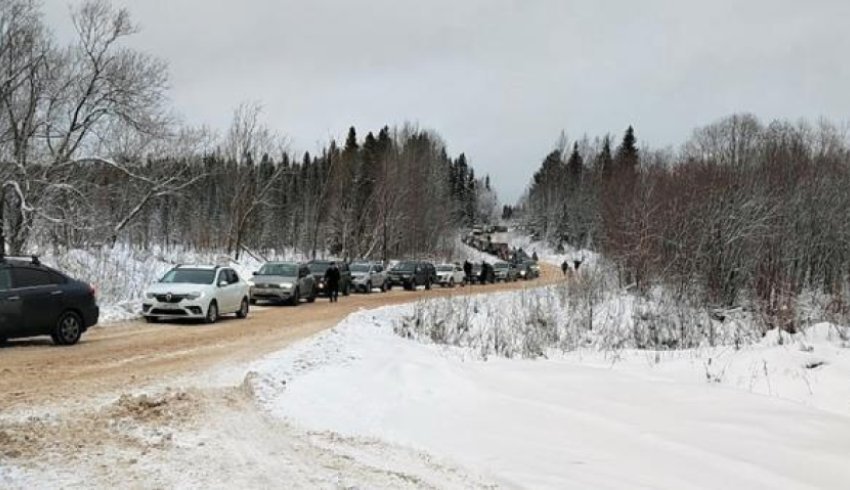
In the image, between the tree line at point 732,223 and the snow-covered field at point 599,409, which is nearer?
the snow-covered field at point 599,409

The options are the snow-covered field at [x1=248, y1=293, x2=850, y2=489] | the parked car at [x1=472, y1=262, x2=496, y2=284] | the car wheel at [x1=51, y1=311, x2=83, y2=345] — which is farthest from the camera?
the parked car at [x1=472, y1=262, x2=496, y2=284]

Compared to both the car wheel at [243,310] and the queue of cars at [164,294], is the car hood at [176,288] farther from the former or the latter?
the car wheel at [243,310]

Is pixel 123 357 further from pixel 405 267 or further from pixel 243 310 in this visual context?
pixel 405 267

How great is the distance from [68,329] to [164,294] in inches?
222

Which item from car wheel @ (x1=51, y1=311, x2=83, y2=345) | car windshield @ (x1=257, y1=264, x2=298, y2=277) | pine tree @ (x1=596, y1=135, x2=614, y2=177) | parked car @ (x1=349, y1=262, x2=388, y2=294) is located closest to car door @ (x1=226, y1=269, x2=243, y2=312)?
car windshield @ (x1=257, y1=264, x2=298, y2=277)

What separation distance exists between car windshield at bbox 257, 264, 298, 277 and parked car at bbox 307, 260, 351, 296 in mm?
4200

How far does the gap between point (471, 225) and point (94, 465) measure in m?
142

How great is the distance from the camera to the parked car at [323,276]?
36750mm

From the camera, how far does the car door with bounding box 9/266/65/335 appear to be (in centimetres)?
1466

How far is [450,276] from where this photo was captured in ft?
185

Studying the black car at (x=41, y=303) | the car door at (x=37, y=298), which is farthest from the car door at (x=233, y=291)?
the car door at (x=37, y=298)

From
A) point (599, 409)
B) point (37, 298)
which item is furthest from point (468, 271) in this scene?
point (599, 409)

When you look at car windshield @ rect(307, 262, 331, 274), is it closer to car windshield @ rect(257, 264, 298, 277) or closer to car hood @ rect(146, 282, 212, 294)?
car windshield @ rect(257, 264, 298, 277)

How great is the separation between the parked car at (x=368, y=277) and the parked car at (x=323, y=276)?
1.30 metres
